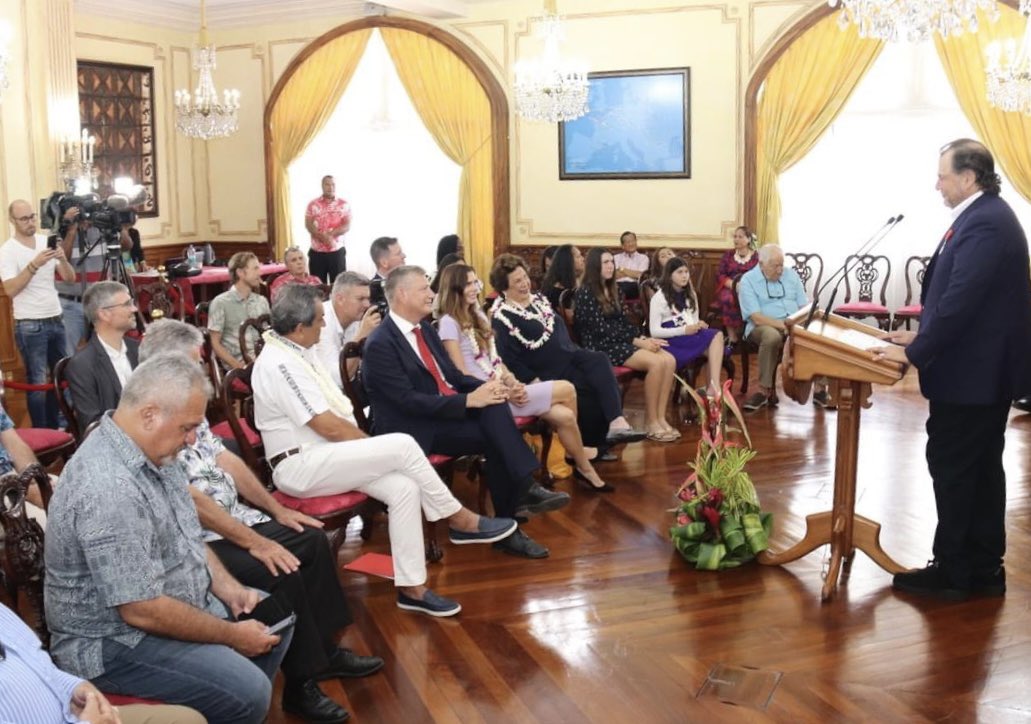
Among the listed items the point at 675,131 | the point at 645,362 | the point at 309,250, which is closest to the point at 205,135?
the point at 309,250

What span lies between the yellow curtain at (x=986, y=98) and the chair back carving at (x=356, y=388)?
5923 mm

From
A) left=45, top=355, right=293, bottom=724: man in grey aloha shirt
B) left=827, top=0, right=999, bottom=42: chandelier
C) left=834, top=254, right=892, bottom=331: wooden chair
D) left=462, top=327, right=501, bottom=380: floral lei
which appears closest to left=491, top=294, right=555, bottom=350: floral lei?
left=462, top=327, right=501, bottom=380: floral lei

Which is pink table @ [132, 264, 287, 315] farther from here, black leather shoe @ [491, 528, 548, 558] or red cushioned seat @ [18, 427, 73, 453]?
black leather shoe @ [491, 528, 548, 558]

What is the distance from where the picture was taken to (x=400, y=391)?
4.44m

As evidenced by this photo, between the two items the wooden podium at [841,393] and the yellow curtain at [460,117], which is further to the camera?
the yellow curtain at [460,117]

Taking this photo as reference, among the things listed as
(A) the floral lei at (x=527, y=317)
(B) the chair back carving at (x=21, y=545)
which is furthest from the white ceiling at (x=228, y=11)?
(B) the chair back carving at (x=21, y=545)

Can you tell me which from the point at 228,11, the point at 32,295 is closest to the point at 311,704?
the point at 32,295

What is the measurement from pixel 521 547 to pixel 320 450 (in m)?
0.99

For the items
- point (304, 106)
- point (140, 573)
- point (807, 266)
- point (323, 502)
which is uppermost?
point (304, 106)

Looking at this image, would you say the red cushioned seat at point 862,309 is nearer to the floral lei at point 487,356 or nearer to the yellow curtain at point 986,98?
the yellow curtain at point 986,98

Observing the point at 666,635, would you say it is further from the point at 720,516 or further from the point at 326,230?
the point at 326,230

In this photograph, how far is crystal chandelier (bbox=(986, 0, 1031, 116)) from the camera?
744 cm

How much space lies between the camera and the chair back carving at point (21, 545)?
2480mm

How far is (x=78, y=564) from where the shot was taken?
242cm
